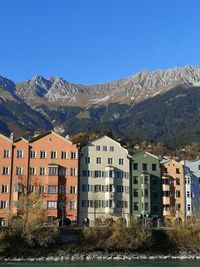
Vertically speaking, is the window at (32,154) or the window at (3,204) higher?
the window at (32,154)

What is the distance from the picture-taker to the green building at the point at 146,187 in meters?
94.9

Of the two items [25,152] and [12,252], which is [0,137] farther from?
[12,252]

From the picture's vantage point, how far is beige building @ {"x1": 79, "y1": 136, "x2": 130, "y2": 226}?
295 feet

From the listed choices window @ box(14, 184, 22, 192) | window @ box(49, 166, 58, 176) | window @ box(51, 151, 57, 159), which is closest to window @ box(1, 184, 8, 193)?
window @ box(14, 184, 22, 192)

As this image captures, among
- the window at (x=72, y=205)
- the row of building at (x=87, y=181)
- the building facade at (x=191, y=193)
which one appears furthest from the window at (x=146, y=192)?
the window at (x=72, y=205)

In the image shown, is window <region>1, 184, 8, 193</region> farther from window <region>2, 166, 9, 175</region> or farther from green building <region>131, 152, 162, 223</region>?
green building <region>131, 152, 162, 223</region>

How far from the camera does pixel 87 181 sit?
91500 mm

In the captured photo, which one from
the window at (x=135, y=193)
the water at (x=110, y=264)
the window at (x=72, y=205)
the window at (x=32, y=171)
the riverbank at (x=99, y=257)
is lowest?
the water at (x=110, y=264)

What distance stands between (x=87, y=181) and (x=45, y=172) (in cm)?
883

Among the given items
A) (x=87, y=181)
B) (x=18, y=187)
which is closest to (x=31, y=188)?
(x=18, y=187)

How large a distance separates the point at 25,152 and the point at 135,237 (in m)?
30.2

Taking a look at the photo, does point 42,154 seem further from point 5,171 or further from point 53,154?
point 5,171

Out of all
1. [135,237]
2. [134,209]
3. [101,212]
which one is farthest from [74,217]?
[135,237]

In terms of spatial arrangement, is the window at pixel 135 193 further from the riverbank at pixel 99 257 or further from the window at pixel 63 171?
the riverbank at pixel 99 257
